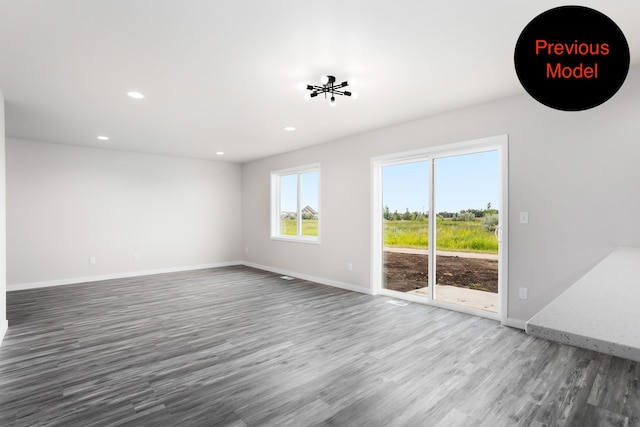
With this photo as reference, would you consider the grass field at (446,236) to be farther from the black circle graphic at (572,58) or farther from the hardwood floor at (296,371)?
the black circle graphic at (572,58)

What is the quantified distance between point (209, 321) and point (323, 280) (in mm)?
2434

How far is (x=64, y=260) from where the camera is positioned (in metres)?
5.68

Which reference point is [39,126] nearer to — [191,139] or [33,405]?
[191,139]

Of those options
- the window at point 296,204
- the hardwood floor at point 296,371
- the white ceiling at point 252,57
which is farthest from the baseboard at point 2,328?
the window at point 296,204

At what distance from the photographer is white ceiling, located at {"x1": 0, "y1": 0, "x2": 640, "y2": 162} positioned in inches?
79.0

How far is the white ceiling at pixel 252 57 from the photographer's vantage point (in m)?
2.01

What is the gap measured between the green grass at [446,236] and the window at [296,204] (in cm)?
156

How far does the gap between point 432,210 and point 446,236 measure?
1.25ft

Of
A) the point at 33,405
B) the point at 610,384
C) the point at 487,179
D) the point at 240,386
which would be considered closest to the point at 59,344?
the point at 33,405

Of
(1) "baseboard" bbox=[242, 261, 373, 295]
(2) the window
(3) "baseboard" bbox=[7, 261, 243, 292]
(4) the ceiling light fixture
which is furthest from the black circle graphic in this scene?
(3) "baseboard" bbox=[7, 261, 243, 292]

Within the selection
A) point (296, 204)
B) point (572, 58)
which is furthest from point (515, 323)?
point (296, 204)

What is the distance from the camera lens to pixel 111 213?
20.2ft

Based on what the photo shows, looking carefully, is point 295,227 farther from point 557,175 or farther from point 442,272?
point 557,175

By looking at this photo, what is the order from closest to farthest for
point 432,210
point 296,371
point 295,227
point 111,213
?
point 296,371 < point 432,210 < point 111,213 < point 295,227
